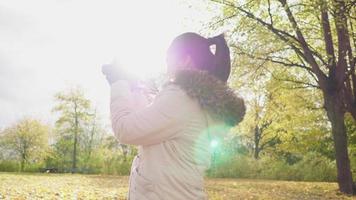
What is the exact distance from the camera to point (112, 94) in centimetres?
250

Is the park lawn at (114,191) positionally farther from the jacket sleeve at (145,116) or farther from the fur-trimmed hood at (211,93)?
the fur-trimmed hood at (211,93)

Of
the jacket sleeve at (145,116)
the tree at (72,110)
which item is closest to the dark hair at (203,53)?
the jacket sleeve at (145,116)

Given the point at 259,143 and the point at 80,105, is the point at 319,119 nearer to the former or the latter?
the point at 259,143

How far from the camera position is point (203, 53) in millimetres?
2641

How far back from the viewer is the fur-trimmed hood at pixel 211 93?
252 cm

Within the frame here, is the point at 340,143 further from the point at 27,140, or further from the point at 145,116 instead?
the point at 27,140

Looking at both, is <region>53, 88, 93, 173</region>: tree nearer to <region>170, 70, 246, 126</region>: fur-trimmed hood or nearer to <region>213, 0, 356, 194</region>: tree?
<region>213, 0, 356, 194</region>: tree

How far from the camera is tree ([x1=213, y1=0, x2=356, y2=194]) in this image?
16.4 m

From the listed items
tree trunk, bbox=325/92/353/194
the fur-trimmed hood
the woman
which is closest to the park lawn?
tree trunk, bbox=325/92/353/194

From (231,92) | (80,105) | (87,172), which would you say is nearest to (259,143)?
(87,172)

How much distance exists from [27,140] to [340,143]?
154 feet

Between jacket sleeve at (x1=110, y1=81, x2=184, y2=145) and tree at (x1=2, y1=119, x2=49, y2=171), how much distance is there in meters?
55.5

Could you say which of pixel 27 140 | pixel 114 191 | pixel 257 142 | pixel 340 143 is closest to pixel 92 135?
pixel 27 140

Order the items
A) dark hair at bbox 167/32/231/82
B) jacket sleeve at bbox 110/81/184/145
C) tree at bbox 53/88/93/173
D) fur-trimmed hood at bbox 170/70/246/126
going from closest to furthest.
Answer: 1. jacket sleeve at bbox 110/81/184/145
2. fur-trimmed hood at bbox 170/70/246/126
3. dark hair at bbox 167/32/231/82
4. tree at bbox 53/88/93/173
